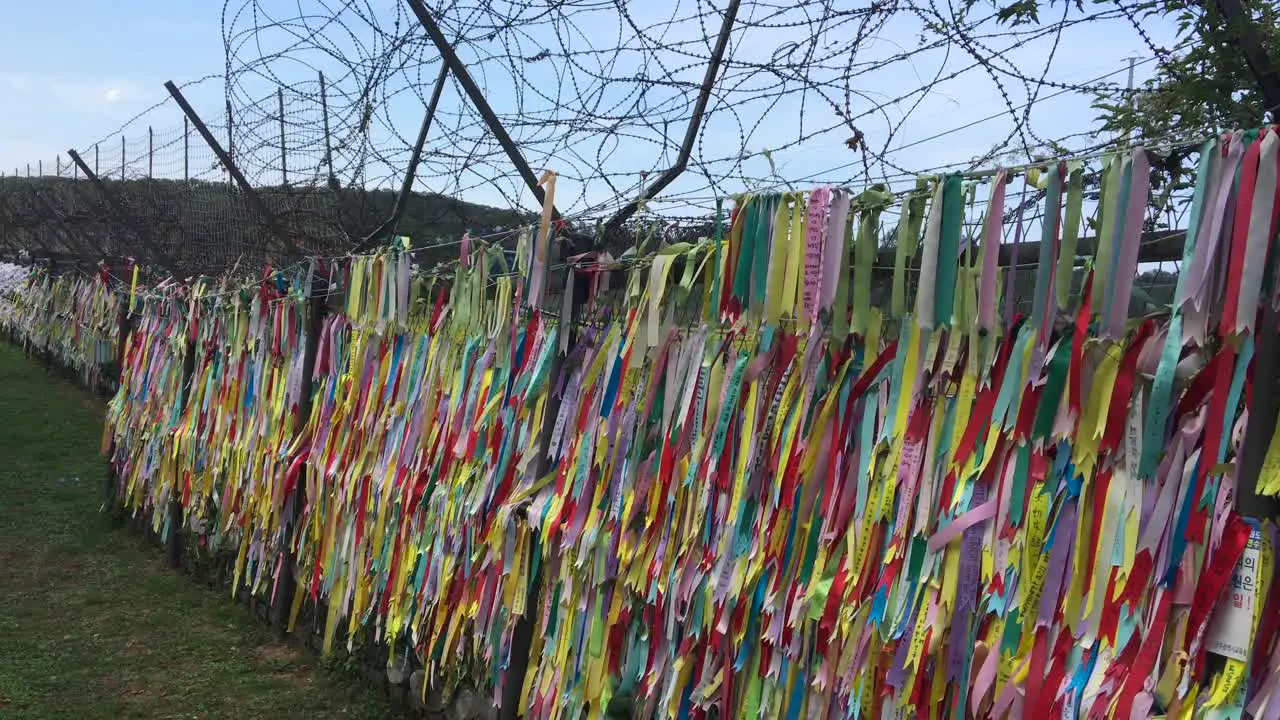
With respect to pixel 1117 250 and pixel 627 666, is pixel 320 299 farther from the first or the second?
pixel 1117 250

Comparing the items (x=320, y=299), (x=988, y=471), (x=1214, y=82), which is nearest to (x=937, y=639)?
(x=988, y=471)

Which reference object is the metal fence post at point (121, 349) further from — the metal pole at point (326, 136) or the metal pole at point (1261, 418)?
the metal pole at point (1261, 418)

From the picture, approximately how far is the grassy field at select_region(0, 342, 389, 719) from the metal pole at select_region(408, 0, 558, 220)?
7.29 feet

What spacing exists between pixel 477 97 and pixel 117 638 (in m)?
3.61

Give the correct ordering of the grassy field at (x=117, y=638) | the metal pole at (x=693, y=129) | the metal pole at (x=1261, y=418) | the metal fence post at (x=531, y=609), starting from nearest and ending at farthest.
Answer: the metal pole at (x=1261, y=418)
the metal pole at (x=693, y=129)
the metal fence post at (x=531, y=609)
the grassy field at (x=117, y=638)

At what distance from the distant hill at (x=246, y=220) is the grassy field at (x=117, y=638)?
6.20 feet

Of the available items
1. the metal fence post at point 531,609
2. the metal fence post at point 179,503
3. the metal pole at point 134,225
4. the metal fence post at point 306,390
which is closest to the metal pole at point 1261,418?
the metal fence post at point 531,609

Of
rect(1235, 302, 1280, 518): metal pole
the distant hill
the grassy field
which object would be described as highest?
the distant hill

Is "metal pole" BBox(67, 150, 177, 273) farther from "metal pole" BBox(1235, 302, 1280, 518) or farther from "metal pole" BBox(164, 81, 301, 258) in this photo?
"metal pole" BBox(1235, 302, 1280, 518)

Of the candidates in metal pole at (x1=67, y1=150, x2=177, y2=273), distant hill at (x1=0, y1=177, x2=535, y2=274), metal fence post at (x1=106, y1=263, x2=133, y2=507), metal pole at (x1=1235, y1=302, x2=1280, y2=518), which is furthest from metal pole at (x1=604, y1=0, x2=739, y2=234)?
metal fence post at (x1=106, y1=263, x2=133, y2=507)

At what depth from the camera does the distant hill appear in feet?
15.8

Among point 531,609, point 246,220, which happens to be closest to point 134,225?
point 246,220

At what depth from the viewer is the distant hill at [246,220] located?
15.8 ft

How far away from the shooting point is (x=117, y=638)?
5.59m
